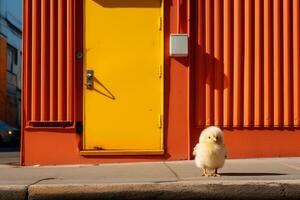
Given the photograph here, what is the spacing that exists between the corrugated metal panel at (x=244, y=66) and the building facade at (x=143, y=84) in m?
0.02

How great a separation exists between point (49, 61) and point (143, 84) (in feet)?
5.07

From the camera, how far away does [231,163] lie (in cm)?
1056

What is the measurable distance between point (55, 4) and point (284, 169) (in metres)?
4.45

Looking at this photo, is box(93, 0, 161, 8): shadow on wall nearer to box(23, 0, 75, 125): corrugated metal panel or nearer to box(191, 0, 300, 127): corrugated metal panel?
box(23, 0, 75, 125): corrugated metal panel

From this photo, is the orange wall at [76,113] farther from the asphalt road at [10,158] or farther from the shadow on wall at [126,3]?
the asphalt road at [10,158]

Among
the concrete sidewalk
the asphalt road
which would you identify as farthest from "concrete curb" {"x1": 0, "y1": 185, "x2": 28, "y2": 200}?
the asphalt road

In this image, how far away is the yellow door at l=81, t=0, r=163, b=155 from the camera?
430 inches

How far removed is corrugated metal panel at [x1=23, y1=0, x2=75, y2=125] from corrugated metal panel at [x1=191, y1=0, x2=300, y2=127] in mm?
2019

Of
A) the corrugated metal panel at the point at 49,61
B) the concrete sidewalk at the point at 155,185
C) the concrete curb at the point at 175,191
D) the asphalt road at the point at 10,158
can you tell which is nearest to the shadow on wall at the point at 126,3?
the corrugated metal panel at the point at 49,61

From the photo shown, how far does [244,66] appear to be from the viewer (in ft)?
36.7

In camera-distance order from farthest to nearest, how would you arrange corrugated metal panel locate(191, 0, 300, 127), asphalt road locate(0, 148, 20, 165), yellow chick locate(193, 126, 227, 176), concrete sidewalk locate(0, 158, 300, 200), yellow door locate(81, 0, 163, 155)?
asphalt road locate(0, 148, 20, 165), corrugated metal panel locate(191, 0, 300, 127), yellow door locate(81, 0, 163, 155), yellow chick locate(193, 126, 227, 176), concrete sidewalk locate(0, 158, 300, 200)

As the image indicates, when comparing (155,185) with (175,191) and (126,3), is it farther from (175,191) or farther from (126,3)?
(126,3)

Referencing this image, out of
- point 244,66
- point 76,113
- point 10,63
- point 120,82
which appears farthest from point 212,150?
point 10,63

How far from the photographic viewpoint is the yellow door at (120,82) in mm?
10930
